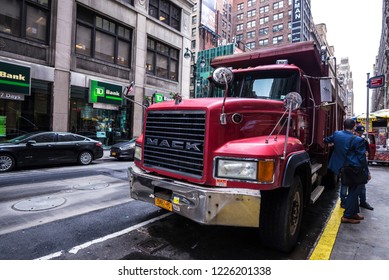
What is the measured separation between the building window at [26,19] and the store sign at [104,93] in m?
3.53

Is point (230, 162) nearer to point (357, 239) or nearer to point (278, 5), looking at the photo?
point (357, 239)

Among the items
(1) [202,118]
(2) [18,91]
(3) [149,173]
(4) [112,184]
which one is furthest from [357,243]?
(2) [18,91]

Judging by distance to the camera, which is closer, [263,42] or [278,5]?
[278,5]

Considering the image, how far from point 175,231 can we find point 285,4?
242 ft

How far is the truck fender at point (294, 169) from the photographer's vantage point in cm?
314

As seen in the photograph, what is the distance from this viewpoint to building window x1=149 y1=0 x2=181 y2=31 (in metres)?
21.6

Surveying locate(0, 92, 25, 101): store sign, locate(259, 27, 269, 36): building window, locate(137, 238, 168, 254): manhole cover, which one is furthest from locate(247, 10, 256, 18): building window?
locate(137, 238, 168, 254): manhole cover

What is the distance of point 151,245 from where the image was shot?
3.60 metres

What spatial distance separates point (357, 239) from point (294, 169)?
1.82 m

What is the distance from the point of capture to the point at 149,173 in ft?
13.3

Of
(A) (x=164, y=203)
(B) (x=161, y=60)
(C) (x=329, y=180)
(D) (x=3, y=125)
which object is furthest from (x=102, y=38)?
(A) (x=164, y=203)

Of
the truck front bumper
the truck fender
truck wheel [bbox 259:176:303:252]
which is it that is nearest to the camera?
the truck front bumper

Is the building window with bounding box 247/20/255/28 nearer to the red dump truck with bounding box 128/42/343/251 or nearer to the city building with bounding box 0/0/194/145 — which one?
the city building with bounding box 0/0/194/145

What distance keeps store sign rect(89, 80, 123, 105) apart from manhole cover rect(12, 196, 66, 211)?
1161 cm
